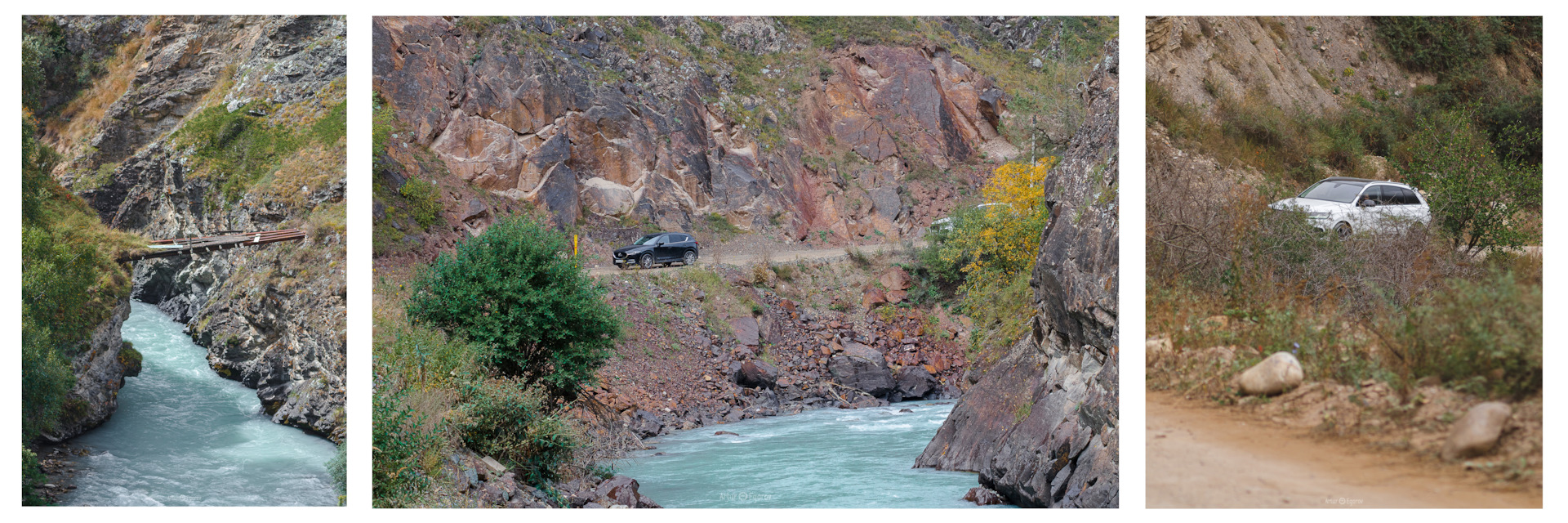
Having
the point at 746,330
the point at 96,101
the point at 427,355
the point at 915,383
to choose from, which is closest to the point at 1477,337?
the point at 427,355

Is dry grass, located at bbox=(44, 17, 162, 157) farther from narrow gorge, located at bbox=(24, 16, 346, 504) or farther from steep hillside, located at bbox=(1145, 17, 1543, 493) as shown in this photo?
steep hillside, located at bbox=(1145, 17, 1543, 493)

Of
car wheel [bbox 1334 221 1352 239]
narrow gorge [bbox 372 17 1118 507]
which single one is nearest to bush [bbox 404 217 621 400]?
narrow gorge [bbox 372 17 1118 507]

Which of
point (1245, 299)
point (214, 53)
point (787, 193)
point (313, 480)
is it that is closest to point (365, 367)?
point (313, 480)

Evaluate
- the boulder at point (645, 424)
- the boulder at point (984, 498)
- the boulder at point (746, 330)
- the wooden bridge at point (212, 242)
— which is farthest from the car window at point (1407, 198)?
the boulder at point (746, 330)

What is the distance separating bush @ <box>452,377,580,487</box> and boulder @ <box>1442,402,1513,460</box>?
7240 millimetres

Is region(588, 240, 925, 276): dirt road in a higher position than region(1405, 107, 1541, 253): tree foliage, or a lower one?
lower

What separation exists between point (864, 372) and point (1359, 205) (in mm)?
13746

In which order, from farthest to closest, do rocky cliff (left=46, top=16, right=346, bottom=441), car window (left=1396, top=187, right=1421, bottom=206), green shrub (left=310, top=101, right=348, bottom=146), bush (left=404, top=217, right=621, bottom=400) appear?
bush (left=404, top=217, right=621, bottom=400) < green shrub (left=310, top=101, right=348, bottom=146) < rocky cliff (left=46, top=16, right=346, bottom=441) < car window (left=1396, top=187, right=1421, bottom=206)

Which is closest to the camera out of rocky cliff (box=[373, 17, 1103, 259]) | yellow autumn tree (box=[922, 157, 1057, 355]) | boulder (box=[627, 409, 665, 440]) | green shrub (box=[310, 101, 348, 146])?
green shrub (box=[310, 101, 348, 146])

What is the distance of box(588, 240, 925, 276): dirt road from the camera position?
72.2 feet

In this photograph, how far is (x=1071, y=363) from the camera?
776 cm

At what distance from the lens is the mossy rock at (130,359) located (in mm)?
7973

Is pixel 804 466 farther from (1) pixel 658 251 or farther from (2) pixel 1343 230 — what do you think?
(1) pixel 658 251
